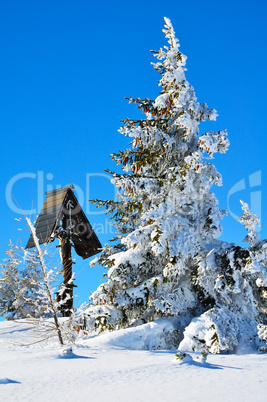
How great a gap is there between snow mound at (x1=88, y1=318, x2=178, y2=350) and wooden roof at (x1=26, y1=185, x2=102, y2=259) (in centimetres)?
560

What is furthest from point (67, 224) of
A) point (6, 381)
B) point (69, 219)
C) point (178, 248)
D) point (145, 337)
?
point (6, 381)

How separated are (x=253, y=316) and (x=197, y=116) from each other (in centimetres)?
629

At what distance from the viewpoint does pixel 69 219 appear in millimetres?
14141

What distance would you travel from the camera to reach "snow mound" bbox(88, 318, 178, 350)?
322 inches

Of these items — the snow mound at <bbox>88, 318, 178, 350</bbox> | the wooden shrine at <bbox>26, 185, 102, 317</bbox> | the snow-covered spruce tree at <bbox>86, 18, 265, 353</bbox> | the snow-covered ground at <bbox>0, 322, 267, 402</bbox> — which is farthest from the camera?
the wooden shrine at <bbox>26, 185, 102, 317</bbox>

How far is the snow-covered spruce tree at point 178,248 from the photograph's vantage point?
9.40 m

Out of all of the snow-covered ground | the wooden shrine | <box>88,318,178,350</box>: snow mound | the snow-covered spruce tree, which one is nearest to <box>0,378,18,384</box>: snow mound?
the snow-covered ground

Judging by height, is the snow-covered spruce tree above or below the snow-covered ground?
above

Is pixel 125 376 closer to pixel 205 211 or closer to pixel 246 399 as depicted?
pixel 246 399

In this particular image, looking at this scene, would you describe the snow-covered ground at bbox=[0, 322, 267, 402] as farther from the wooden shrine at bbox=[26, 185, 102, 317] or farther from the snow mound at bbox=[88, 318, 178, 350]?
the wooden shrine at bbox=[26, 185, 102, 317]

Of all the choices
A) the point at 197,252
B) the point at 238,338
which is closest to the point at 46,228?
the point at 197,252

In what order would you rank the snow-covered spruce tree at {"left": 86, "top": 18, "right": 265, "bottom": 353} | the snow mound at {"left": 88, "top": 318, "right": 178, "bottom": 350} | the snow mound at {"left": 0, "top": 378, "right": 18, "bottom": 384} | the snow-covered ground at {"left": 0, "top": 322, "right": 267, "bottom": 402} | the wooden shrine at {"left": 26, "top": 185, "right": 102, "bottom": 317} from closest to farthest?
the snow-covered ground at {"left": 0, "top": 322, "right": 267, "bottom": 402} → the snow mound at {"left": 0, "top": 378, "right": 18, "bottom": 384} → the snow mound at {"left": 88, "top": 318, "right": 178, "bottom": 350} → the snow-covered spruce tree at {"left": 86, "top": 18, "right": 265, "bottom": 353} → the wooden shrine at {"left": 26, "top": 185, "right": 102, "bottom": 317}

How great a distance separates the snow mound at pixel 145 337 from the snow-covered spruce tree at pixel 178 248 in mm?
426

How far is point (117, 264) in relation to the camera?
10.2 meters
